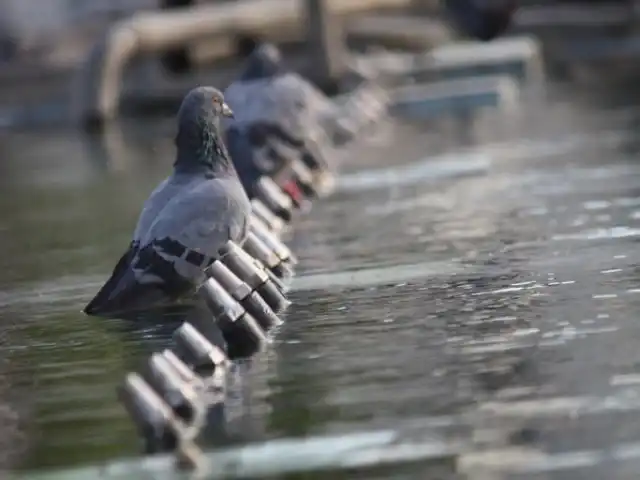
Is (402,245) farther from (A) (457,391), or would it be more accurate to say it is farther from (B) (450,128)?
(B) (450,128)

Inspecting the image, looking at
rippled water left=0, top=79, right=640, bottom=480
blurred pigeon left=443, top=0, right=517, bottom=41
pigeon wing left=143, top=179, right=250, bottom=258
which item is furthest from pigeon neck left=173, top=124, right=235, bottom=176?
blurred pigeon left=443, top=0, right=517, bottom=41

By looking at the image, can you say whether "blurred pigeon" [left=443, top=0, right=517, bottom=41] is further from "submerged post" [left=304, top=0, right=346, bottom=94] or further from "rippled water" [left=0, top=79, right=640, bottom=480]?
"rippled water" [left=0, top=79, right=640, bottom=480]

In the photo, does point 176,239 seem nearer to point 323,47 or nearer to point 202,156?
point 202,156

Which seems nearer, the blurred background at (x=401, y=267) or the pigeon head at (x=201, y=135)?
the blurred background at (x=401, y=267)

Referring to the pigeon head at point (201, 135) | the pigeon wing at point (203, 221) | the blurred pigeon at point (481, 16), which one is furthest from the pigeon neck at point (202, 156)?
the blurred pigeon at point (481, 16)

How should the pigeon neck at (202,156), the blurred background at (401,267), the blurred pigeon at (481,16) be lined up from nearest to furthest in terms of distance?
the blurred background at (401,267), the pigeon neck at (202,156), the blurred pigeon at (481,16)

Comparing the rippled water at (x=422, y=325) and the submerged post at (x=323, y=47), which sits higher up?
the rippled water at (x=422, y=325)

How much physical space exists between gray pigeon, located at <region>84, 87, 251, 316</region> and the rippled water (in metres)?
0.21

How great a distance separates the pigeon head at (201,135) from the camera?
8.94 metres

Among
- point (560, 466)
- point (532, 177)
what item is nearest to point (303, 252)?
point (532, 177)

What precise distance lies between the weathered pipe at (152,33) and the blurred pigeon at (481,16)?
467cm

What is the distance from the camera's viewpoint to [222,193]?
8.46 m

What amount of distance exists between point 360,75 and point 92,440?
16.1 m

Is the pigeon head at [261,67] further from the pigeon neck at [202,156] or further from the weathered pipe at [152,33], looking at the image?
the weathered pipe at [152,33]
